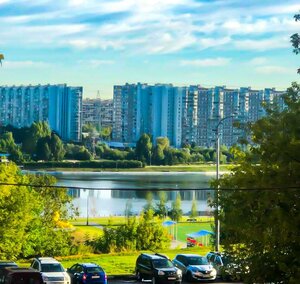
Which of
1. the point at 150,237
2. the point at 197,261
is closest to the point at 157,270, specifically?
the point at 197,261

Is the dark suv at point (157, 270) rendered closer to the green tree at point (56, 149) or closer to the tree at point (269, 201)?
the tree at point (269, 201)

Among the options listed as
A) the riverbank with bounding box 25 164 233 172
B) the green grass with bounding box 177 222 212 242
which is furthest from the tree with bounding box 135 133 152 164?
the green grass with bounding box 177 222 212 242

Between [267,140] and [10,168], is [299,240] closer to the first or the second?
[267,140]

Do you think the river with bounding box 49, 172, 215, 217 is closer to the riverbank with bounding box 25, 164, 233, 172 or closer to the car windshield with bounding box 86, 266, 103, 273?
the riverbank with bounding box 25, 164, 233, 172

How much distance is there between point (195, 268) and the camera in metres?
31.5

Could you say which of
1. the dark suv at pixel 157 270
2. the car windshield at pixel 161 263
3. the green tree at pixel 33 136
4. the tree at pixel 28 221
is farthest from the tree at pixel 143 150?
the car windshield at pixel 161 263

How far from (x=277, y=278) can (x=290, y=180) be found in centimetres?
295

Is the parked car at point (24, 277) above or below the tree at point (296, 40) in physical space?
below

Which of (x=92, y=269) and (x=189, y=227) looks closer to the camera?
(x=92, y=269)

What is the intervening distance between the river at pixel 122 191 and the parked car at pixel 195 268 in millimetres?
51008

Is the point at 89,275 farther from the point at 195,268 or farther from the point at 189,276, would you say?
the point at 195,268

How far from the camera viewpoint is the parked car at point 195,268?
103 feet

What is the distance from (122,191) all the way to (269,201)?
11256 cm

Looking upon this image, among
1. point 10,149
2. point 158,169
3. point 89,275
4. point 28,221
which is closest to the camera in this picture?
point 89,275
